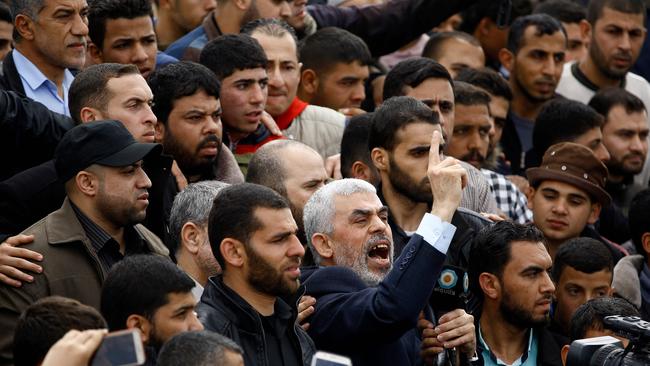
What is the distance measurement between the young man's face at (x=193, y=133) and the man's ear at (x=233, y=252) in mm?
1590

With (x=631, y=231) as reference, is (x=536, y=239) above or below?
above

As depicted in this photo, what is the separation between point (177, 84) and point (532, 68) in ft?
13.6

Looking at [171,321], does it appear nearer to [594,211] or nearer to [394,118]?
[394,118]

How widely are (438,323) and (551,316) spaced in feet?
5.68

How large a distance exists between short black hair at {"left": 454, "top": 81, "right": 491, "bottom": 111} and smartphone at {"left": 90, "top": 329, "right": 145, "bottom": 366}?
5.65 meters

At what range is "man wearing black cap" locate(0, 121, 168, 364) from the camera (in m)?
6.61

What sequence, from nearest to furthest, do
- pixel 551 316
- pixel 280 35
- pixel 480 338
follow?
pixel 480 338
pixel 551 316
pixel 280 35

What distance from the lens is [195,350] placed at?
211 inches

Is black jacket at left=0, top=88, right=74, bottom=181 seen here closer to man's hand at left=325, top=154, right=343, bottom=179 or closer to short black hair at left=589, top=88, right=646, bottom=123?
man's hand at left=325, top=154, right=343, bottom=179

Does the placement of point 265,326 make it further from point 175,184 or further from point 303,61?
point 303,61

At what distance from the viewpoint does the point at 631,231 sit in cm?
955

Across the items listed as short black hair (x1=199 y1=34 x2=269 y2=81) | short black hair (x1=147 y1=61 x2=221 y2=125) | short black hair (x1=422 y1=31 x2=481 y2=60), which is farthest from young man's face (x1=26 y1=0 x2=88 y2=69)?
short black hair (x1=422 y1=31 x2=481 y2=60)

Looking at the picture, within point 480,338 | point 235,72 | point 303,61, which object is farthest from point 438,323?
point 303,61

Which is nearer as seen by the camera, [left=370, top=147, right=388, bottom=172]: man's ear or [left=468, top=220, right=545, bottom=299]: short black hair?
[left=468, top=220, right=545, bottom=299]: short black hair
